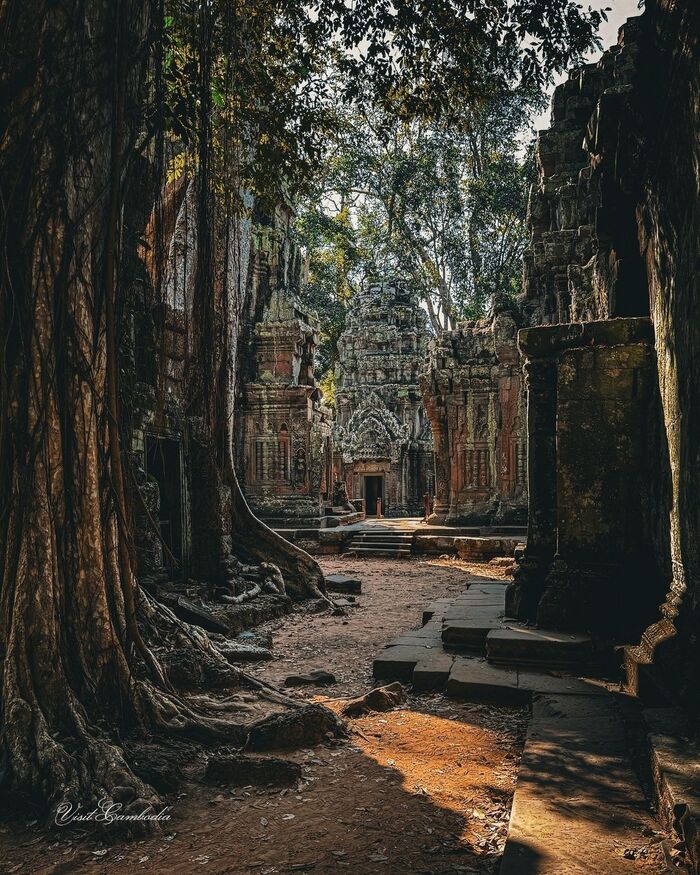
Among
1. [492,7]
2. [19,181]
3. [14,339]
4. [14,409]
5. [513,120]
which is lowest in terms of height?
[14,409]

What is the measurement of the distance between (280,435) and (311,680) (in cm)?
1076

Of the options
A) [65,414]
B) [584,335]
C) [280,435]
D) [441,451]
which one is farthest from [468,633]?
[441,451]

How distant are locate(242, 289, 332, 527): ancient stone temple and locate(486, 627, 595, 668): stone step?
35.4 feet

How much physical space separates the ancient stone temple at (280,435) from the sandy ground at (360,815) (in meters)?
11.2

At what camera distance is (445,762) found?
127 inches

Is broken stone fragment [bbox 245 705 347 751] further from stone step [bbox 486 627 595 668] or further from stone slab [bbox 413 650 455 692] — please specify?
stone step [bbox 486 627 595 668]

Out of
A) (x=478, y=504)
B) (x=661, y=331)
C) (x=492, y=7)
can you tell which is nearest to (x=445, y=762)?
(x=661, y=331)

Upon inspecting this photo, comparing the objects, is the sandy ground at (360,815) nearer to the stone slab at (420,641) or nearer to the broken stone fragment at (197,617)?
the stone slab at (420,641)

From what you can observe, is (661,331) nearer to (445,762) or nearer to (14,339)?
(445,762)

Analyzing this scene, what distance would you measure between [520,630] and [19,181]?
13.3ft

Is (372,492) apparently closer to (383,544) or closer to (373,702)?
(383,544)

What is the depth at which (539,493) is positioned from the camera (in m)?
5.20

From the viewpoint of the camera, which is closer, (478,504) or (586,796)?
(586,796)

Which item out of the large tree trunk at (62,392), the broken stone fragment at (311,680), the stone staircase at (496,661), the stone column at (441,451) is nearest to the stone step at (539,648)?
the stone staircase at (496,661)
